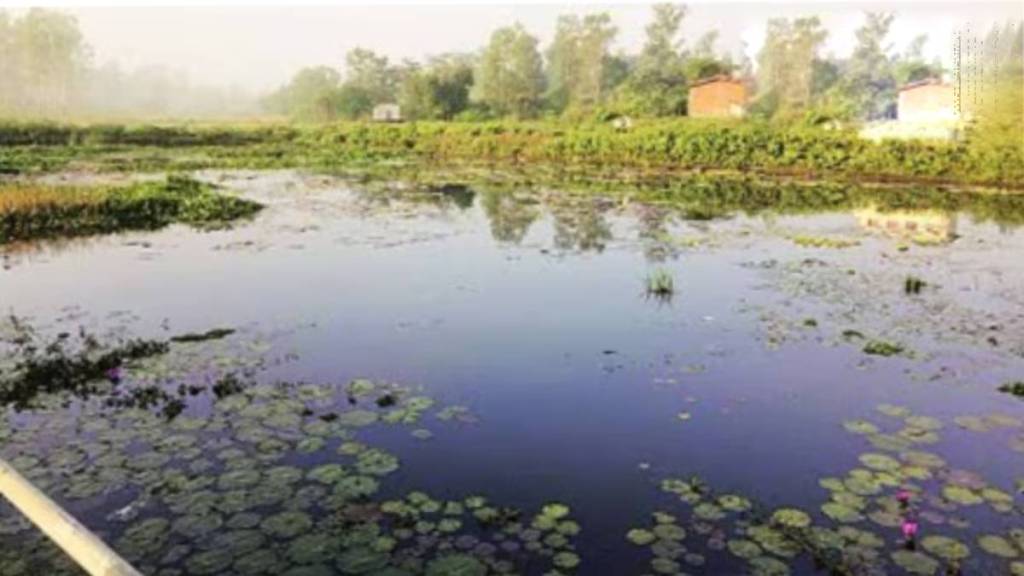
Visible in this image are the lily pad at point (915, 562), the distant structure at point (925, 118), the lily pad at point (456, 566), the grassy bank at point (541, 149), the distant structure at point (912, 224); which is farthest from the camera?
the distant structure at point (925, 118)

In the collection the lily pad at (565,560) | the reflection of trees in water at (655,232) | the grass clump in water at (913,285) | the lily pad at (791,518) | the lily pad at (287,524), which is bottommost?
the lily pad at (791,518)

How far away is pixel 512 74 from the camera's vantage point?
88.6 meters

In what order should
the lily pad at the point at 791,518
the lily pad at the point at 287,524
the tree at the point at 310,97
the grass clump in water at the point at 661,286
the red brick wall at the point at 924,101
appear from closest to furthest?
the lily pad at the point at 287,524 → the lily pad at the point at 791,518 → the grass clump in water at the point at 661,286 → the red brick wall at the point at 924,101 → the tree at the point at 310,97

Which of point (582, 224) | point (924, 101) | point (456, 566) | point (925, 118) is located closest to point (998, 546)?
point (456, 566)

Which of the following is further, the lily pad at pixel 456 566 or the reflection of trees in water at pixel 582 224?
the reflection of trees in water at pixel 582 224

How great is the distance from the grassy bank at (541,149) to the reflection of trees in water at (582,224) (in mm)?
14415

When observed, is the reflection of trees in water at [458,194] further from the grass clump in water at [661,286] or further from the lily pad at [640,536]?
the lily pad at [640,536]

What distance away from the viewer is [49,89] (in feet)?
369

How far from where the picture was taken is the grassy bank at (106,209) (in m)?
20.2

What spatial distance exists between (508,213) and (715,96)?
43.6 m

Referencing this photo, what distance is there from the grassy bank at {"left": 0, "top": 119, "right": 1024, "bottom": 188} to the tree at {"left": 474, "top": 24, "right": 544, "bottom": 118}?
2490 centimetres

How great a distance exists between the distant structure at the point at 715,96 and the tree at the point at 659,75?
0.98m

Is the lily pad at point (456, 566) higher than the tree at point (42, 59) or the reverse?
the reverse

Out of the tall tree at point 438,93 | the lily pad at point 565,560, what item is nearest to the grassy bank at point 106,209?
the lily pad at point 565,560
